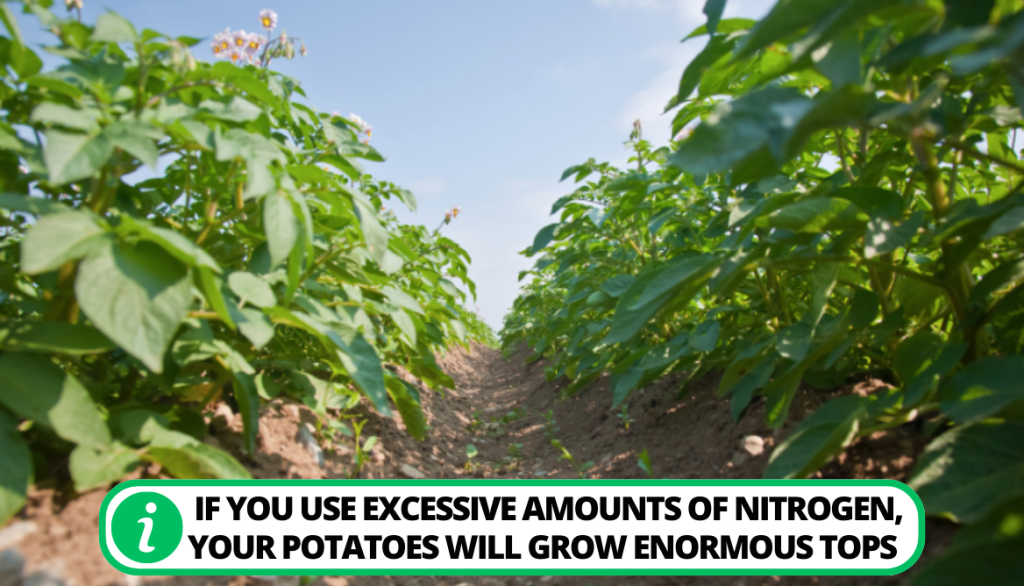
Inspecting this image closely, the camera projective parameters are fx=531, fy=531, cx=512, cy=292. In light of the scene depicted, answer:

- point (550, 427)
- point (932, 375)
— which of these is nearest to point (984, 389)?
point (932, 375)

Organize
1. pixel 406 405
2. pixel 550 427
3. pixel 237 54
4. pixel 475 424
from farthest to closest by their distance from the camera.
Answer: pixel 475 424
pixel 550 427
pixel 237 54
pixel 406 405

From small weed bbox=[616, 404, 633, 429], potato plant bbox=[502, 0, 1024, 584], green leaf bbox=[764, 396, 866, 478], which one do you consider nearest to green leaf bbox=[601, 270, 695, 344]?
potato plant bbox=[502, 0, 1024, 584]

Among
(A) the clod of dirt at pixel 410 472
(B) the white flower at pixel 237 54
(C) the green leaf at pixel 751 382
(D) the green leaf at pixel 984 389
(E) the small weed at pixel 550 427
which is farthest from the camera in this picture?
(E) the small weed at pixel 550 427

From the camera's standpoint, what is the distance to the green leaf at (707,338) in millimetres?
1618

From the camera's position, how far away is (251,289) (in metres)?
1.05

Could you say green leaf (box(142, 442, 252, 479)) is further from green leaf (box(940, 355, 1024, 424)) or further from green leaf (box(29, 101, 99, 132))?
green leaf (box(940, 355, 1024, 424))

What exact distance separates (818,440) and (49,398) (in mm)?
1350

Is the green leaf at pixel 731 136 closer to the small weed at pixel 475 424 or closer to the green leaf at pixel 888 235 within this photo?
the green leaf at pixel 888 235

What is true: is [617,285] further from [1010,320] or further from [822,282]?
[1010,320]

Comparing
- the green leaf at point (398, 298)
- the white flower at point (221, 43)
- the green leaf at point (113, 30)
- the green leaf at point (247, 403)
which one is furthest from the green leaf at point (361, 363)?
the white flower at point (221, 43)

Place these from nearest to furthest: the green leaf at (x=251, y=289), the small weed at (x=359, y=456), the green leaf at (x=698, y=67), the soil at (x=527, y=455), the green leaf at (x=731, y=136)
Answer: the green leaf at (x=731, y=136), the soil at (x=527, y=455), the green leaf at (x=251, y=289), the green leaf at (x=698, y=67), the small weed at (x=359, y=456)

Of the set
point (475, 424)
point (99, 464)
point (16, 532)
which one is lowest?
point (16, 532)

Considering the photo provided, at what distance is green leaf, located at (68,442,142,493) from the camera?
849 millimetres

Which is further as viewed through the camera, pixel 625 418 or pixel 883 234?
pixel 625 418
